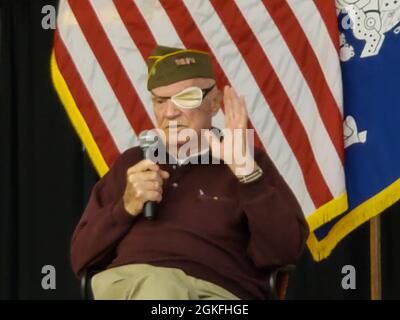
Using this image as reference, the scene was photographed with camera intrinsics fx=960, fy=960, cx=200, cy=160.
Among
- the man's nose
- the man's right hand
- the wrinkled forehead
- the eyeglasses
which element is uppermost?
the wrinkled forehead

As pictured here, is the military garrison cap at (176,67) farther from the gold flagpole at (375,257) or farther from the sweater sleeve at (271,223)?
the gold flagpole at (375,257)

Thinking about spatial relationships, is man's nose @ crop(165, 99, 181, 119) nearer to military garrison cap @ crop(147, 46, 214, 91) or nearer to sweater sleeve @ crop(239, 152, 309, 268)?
military garrison cap @ crop(147, 46, 214, 91)

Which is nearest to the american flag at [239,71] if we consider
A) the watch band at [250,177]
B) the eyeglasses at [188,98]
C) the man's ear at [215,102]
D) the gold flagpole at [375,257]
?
the gold flagpole at [375,257]

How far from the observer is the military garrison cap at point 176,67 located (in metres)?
2.93

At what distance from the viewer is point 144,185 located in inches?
106

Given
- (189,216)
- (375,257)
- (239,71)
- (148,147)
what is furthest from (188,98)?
(375,257)

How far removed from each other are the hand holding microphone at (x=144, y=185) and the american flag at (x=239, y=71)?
965 mm

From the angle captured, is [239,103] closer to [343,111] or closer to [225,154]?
[225,154]

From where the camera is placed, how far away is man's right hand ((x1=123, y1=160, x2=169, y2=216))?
8.86 ft

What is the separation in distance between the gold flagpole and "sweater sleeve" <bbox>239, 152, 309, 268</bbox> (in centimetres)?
93

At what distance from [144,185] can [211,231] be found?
25 cm

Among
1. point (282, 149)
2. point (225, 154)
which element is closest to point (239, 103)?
point (225, 154)

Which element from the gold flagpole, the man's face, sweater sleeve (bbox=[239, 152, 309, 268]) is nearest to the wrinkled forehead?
the man's face

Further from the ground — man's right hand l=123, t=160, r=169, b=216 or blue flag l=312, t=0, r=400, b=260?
blue flag l=312, t=0, r=400, b=260
